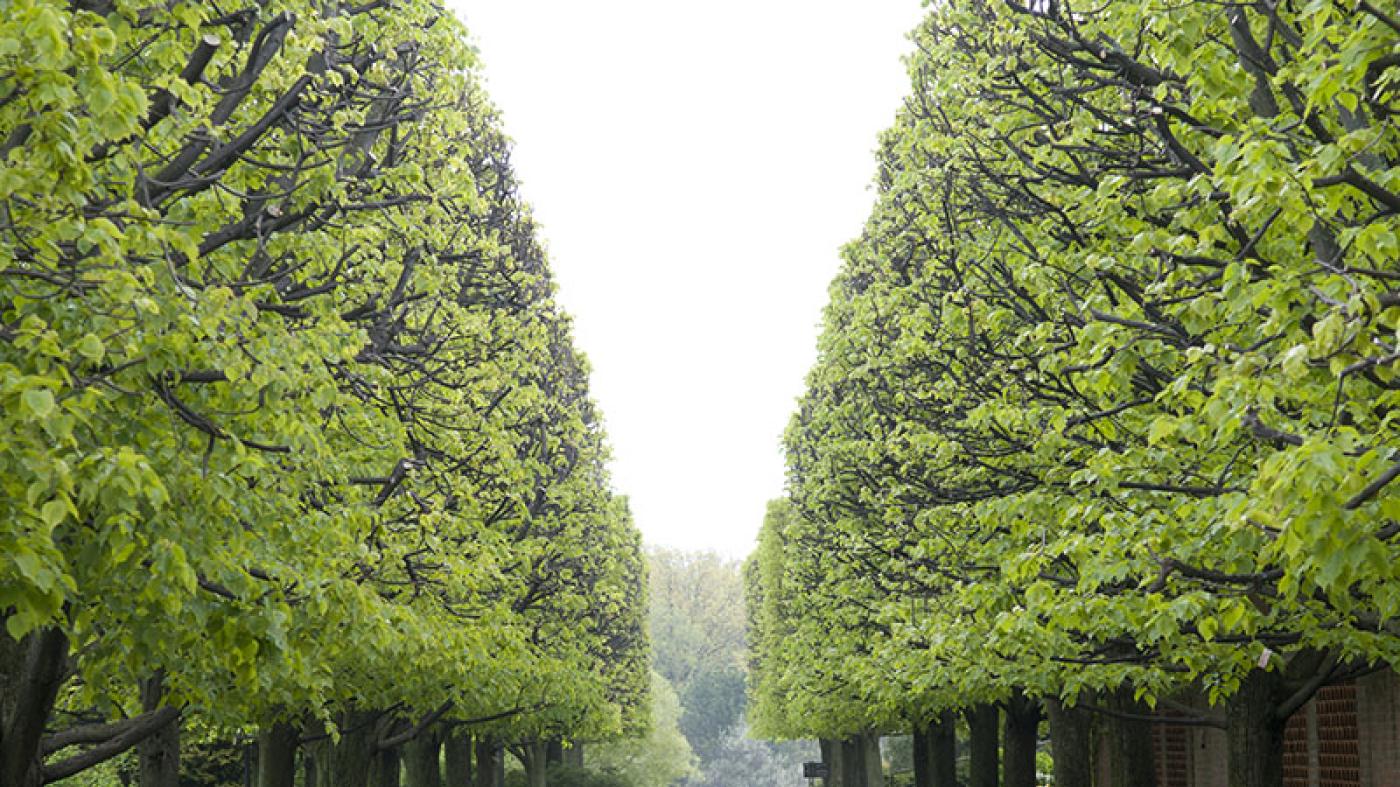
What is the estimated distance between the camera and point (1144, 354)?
40.1ft

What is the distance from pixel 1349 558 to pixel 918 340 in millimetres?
11795

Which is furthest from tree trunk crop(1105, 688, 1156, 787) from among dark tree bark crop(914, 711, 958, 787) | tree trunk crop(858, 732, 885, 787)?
tree trunk crop(858, 732, 885, 787)

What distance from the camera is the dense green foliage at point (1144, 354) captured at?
26.9 feet

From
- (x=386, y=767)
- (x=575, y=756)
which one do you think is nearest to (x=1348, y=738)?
(x=386, y=767)

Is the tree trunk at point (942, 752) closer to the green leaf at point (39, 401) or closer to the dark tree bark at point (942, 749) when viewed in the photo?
the dark tree bark at point (942, 749)

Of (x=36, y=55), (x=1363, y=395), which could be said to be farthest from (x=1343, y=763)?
(x=36, y=55)

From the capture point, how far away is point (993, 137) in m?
16.9

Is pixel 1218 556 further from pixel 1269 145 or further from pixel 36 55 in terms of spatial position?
pixel 36 55

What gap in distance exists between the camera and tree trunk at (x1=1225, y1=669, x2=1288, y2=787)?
1552 cm

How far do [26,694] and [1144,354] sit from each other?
30.1 feet

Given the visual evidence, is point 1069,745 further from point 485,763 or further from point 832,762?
point 832,762

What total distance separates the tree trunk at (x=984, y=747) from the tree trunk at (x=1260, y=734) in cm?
1308

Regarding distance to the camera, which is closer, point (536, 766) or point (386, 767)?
point (386, 767)

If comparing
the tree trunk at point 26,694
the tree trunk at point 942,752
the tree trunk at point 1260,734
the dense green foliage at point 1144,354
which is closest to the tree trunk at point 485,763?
the tree trunk at point 942,752
